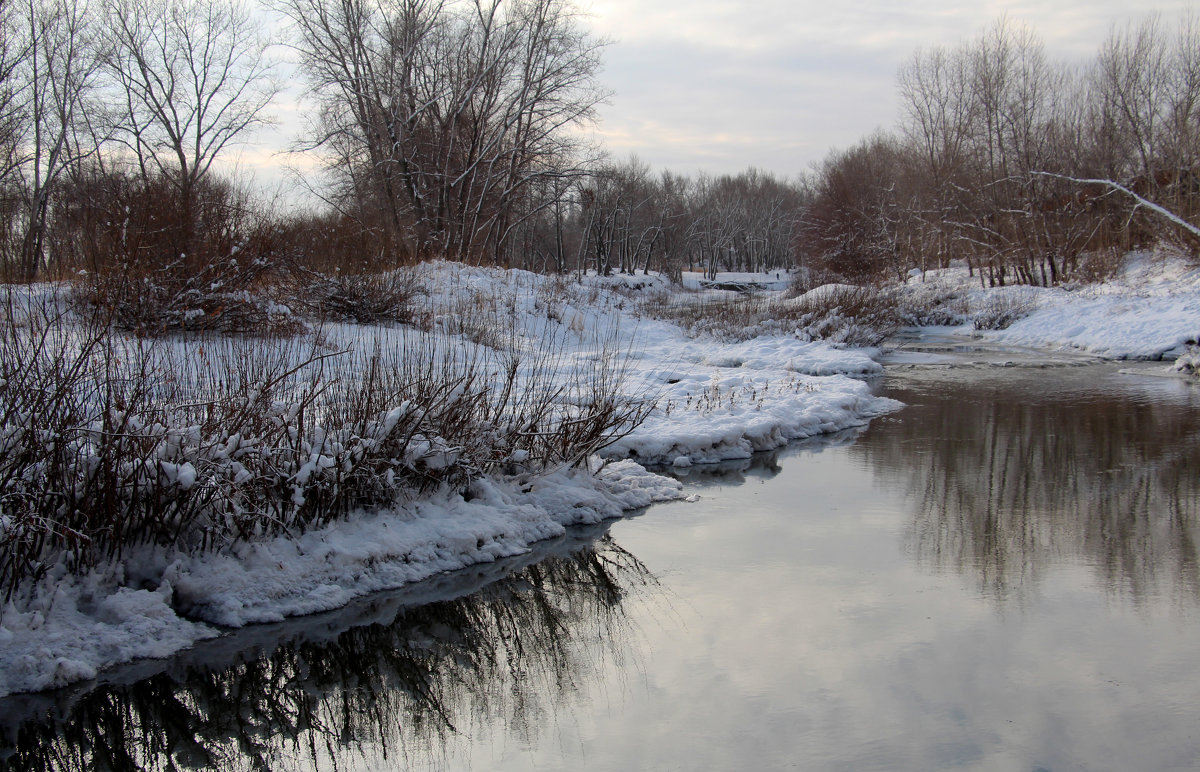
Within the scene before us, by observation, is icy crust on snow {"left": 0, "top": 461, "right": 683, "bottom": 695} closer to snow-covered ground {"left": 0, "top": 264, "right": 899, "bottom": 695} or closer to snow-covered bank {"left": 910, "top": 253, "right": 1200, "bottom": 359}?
snow-covered ground {"left": 0, "top": 264, "right": 899, "bottom": 695}

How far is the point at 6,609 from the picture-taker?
4312mm

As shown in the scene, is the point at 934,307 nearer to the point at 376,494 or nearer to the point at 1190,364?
the point at 1190,364

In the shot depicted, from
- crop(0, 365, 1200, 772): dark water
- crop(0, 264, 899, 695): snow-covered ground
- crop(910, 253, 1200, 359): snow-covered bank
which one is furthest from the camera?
crop(910, 253, 1200, 359): snow-covered bank

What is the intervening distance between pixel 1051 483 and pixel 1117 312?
56.0ft

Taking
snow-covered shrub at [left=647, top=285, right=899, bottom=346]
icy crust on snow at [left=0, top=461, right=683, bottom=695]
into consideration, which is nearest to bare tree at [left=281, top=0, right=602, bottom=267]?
snow-covered shrub at [left=647, top=285, right=899, bottom=346]

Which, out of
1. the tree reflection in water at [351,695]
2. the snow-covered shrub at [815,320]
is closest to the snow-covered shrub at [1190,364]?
the snow-covered shrub at [815,320]

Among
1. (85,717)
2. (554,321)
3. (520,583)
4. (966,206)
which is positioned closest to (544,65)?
(554,321)

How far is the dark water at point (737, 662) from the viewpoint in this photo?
3744 mm

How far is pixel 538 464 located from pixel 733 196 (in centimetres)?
Result: 8892

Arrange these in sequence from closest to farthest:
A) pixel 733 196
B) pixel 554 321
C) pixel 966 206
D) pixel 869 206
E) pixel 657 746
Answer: pixel 657 746, pixel 554 321, pixel 966 206, pixel 869 206, pixel 733 196

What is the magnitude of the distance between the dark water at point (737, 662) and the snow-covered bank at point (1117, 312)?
1436 centimetres

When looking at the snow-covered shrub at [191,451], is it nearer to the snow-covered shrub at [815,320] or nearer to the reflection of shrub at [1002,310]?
the snow-covered shrub at [815,320]

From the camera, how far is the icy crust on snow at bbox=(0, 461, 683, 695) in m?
4.33

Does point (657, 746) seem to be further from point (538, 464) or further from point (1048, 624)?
point (538, 464)
